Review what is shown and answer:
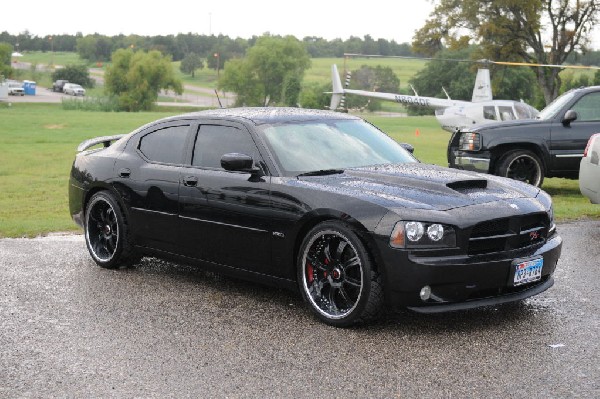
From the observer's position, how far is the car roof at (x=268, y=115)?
709 cm

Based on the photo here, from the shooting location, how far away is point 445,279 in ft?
18.6

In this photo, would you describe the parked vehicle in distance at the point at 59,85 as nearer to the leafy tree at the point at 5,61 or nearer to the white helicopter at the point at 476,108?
the leafy tree at the point at 5,61

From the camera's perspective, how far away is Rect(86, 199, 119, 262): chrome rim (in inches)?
316

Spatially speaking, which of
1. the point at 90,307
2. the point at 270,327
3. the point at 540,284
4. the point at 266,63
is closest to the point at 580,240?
the point at 540,284

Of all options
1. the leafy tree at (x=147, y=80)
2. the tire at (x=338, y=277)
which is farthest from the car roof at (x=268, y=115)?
the leafy tree at (x=147, y=80)

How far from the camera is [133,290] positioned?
7246 millimetres

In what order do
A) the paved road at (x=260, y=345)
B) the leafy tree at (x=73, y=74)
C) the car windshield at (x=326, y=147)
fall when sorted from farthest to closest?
the leafy tree at (x=73, y=74) → the car windshield at (x=326, y=147) → the paved road at (x=260, y=345)

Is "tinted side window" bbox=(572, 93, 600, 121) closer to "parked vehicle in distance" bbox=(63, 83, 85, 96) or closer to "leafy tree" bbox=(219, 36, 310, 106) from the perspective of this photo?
"leafy tree" bbox=(219, 36, 310, 106)

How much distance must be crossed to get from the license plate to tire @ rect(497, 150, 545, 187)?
7.96m

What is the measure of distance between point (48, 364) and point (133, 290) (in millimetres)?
2017

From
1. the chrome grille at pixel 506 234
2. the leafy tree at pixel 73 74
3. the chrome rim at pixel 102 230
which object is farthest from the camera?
the leafy tree at pixel 73 74

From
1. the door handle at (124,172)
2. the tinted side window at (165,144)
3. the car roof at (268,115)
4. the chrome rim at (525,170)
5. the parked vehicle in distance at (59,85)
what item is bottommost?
the parked vehicle in distance at (59,85)

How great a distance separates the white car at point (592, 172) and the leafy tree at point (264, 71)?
4818 inches

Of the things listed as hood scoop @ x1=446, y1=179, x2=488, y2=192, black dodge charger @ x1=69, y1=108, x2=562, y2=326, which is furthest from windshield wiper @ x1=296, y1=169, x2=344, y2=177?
hood scoop @ x1=446, y1=179, x2=488, y2=192
